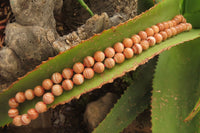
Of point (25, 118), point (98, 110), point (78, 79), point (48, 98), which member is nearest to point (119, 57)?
point (78, 79)

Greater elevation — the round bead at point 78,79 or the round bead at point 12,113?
the round bead at point 78,79

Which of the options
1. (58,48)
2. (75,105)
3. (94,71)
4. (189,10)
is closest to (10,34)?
(58,48)

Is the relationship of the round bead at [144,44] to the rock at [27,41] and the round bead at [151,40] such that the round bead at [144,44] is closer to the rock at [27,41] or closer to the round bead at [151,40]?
the round bead at [151,40]

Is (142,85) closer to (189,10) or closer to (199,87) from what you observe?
(199,87)

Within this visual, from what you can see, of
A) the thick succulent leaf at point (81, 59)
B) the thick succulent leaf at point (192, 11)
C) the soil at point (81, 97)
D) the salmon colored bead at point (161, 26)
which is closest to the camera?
the thick succulent leaf at point (81, 59)

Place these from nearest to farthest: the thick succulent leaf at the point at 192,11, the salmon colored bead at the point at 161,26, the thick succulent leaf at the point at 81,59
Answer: the thick succulent leaf at the point at 81,59
the salmon colored bead at the point at 161,26
the thick succulent leaf at the point at 192,11

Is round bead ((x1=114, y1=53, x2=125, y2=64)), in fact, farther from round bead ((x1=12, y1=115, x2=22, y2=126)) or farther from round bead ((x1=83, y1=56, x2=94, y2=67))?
round bead ((x1=12, y1=115, x2=22, y2=126))

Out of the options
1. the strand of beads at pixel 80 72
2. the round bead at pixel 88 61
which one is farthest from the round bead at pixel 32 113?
the round bead at pixel 88 61

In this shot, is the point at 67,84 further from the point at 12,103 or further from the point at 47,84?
the point at 12,103
